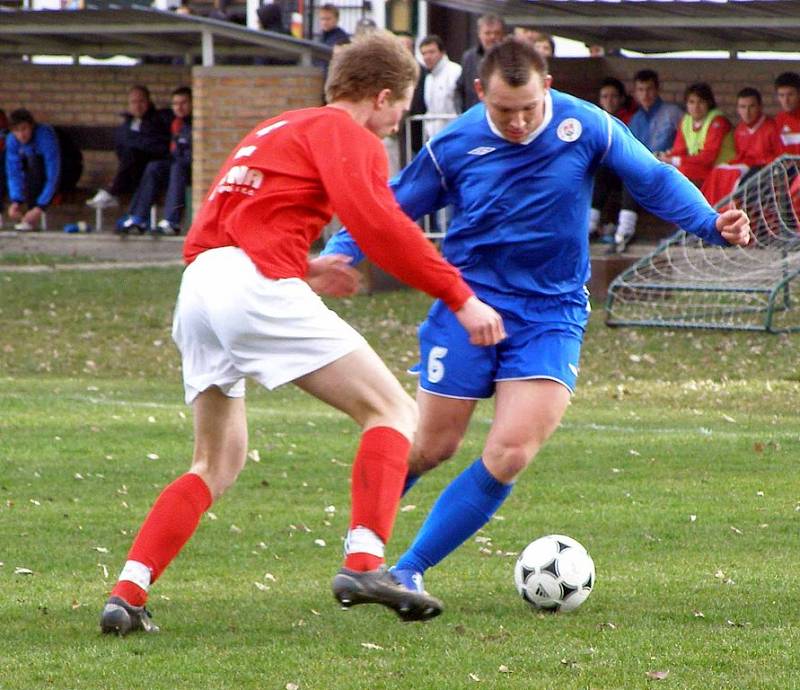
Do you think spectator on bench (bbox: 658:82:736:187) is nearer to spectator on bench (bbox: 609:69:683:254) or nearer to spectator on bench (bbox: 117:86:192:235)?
spectator on bench (bbox: 609:69:683:254)

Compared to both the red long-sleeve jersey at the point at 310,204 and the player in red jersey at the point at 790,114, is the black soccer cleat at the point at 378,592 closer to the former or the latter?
the red long-sleeve jersey at the point at 310,204

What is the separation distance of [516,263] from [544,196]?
0.88 ft

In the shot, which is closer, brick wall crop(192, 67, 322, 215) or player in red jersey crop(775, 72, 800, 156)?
player in red jersey crop(775, 72, 800, 156)

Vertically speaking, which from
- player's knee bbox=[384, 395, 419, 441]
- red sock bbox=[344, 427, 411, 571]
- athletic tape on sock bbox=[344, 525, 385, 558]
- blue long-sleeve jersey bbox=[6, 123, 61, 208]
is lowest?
blue long-sleeve jersey bbox=[6, 123, 61, 208]

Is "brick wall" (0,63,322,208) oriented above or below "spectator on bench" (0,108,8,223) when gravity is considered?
above

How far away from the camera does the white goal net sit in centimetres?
1633

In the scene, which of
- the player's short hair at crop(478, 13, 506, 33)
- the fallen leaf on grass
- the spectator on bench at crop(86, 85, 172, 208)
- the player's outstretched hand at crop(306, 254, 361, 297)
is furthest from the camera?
the spectator on bench at crop(86, 85, 172, 208)

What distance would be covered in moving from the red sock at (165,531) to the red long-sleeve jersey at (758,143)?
41.4ft

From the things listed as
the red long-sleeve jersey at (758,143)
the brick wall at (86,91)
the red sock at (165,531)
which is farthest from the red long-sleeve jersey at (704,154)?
the red sock at (165,531)

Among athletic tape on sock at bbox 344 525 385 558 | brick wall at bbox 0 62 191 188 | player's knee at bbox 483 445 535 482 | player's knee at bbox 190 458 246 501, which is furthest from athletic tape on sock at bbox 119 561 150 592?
brick wall at bbox 0 62 191 188

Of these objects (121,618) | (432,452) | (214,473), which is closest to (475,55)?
(432,452)

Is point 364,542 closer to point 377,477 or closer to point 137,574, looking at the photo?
point 377,477

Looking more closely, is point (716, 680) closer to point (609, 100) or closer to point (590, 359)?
point (590, 359)

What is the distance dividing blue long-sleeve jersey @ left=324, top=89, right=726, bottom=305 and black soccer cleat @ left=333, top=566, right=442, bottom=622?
1.38 m
